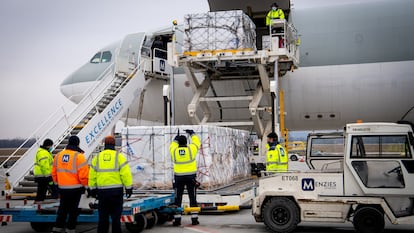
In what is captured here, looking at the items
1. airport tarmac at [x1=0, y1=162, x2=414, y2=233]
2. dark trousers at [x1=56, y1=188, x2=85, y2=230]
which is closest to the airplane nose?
airport tarmac at [x1=0, y1=162, x2=414, y2=233]

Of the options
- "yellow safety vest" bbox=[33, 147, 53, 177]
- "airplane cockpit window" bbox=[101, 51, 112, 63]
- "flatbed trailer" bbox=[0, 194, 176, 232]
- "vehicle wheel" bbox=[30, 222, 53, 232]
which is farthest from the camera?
"airplane cockpit window" bbox=[101, 51, 112, 63]

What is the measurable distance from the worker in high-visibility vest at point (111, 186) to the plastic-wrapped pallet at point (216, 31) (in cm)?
824

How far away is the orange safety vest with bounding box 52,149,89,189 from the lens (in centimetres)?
883

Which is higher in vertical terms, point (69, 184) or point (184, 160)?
point (184, 160)

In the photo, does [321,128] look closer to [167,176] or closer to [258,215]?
[167,176]

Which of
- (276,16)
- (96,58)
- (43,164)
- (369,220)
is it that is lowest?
(369,220)

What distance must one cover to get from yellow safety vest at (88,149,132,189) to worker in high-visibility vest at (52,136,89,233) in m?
0.62

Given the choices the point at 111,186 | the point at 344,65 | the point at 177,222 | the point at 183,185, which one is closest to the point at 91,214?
the point at 111,186

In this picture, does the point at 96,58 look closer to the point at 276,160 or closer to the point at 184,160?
the point at 276,160

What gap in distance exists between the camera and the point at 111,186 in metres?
8.23

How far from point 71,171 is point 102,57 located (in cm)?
1242

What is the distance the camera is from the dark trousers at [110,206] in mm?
8219

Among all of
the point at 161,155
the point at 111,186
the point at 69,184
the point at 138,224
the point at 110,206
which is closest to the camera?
the point at 111,186

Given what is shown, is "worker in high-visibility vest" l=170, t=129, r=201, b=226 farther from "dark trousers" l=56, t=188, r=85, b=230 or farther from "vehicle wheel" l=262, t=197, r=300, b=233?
"dark trousers" l=56, t=188, r=85, b=230
